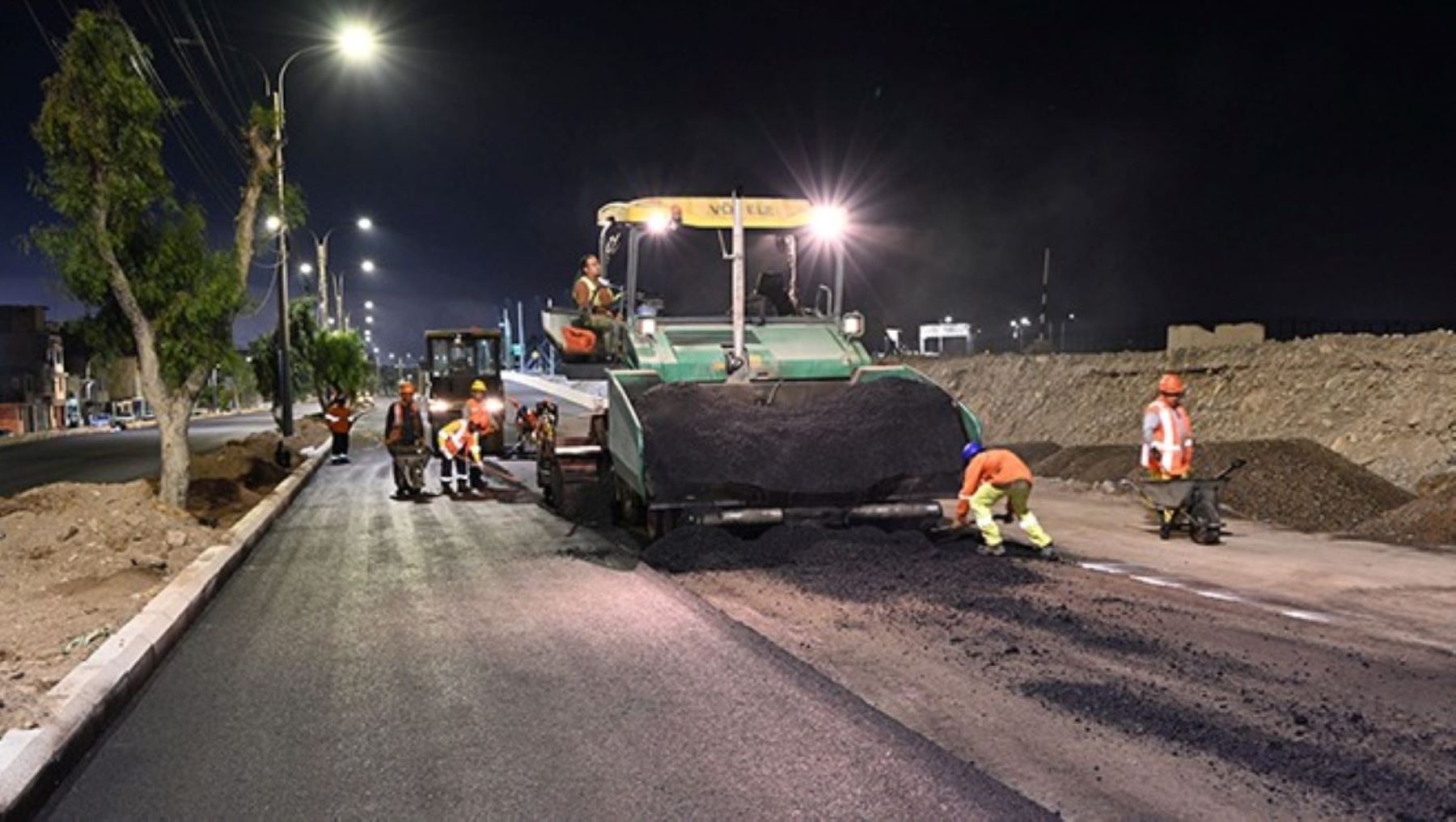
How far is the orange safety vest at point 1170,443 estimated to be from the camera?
962cm

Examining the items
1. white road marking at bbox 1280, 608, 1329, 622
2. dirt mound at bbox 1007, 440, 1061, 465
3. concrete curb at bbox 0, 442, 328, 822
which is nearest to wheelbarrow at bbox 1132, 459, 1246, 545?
white road marking at bbox 1280, 608, 1329, 622

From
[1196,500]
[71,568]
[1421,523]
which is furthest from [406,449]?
[1421,523]

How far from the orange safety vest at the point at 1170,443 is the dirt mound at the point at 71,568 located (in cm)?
860

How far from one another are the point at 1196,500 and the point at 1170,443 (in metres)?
0.60

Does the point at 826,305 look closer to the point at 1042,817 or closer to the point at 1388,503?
the point at 1388,503

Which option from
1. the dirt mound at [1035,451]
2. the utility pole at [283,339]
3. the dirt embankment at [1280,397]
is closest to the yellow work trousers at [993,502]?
the dirt embankment at [1280,397]

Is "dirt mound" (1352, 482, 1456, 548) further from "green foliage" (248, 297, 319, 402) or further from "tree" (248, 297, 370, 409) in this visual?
"tree" (248, 297, 370, 409)

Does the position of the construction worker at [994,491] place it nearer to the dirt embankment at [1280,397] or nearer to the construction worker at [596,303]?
the construction worker at [596,303]

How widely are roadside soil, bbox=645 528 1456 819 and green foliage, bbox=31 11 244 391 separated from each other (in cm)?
733

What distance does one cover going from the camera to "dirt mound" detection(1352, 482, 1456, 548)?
31.3 feet

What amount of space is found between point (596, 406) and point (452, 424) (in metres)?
4.32

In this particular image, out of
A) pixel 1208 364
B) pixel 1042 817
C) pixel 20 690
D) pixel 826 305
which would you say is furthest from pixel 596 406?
pixel 1208 364

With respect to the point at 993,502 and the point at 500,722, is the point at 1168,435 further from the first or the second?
the point at 500,722

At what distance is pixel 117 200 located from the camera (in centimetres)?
1129
